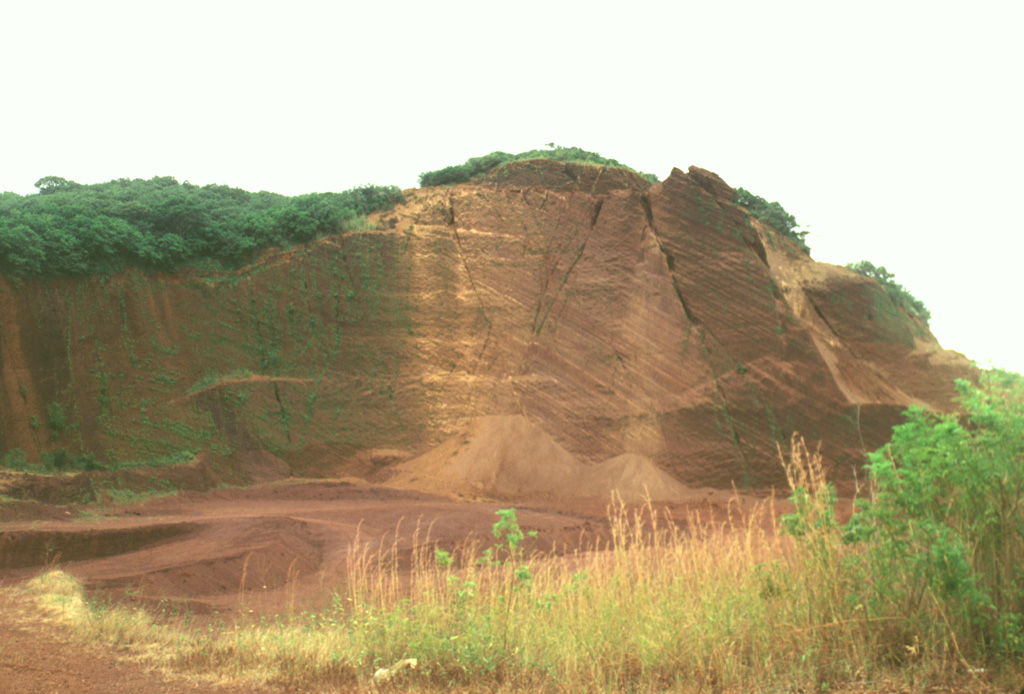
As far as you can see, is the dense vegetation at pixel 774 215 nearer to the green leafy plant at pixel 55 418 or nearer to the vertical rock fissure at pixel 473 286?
the vertical rock fissure at pixel 473 286

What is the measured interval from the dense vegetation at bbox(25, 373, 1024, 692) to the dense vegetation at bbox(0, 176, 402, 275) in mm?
17140

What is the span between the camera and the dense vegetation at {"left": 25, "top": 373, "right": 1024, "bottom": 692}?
516 cm

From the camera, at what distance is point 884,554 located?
18.2 feet

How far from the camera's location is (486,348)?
22.8 m

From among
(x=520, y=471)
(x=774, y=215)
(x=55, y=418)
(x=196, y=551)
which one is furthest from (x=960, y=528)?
(x=774, y=215)

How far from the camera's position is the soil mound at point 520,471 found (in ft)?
65.1

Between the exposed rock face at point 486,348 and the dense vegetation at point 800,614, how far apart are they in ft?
47.1

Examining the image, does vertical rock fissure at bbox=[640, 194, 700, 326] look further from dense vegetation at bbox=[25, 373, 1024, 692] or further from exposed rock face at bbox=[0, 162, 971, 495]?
dense vegetation at bbox=[25, 373, 1024, 692]

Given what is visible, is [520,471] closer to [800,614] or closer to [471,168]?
[471,168]

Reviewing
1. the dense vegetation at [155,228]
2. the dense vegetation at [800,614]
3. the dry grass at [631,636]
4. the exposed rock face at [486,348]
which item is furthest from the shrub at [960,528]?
the dense vegetation at [155,228]

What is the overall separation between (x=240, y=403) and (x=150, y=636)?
14065 mm

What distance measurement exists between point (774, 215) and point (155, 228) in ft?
72.5

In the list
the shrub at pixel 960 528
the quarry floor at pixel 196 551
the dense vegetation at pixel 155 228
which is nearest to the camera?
the shrub at pixel 960 528

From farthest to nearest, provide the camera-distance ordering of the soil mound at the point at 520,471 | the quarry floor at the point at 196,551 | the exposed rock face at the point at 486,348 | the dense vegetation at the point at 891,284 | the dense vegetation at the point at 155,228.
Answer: the dense vegetation at the point at 891,284
the dense vegetation at the point at 155,228
the exposed rock face at the point at 486,348
the soil mound at the point at 520,471
the quarry floor at the point at 196,551
